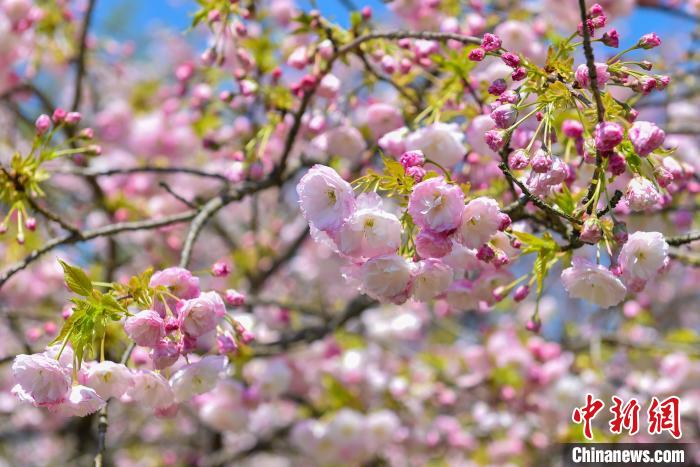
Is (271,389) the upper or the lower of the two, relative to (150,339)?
upper

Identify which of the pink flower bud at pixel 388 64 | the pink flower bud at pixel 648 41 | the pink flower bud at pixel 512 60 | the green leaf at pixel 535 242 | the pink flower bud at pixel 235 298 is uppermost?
the pink flower bud at pixel 388 64

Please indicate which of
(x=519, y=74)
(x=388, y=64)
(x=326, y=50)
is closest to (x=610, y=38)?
(x=519, y=74)

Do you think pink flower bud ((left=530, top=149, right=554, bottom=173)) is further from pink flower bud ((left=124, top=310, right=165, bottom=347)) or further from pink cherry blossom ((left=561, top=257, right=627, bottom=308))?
pink flower bud ((left=124, top=310, right=165, bottom=347))

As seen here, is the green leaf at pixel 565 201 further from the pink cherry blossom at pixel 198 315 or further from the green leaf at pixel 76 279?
the green leaf at pixel 76 279

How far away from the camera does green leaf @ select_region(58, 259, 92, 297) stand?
133 centimetres

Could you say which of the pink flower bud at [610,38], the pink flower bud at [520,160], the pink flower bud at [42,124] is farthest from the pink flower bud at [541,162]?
the pink flower bud at [42,124]

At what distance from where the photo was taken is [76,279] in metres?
1.33

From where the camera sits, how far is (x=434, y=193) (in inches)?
50.2

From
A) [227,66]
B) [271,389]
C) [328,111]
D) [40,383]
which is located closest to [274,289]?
[271,389]

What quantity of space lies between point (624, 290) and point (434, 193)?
448mm

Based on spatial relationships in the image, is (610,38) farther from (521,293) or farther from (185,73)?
(185,73)

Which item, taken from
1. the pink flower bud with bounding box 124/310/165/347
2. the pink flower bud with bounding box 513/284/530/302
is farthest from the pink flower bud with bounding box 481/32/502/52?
the pink flower bud with bounding box 124/310/165/347

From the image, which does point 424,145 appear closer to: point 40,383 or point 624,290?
point 624,290

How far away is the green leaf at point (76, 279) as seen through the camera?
1.33 meters
